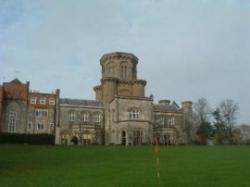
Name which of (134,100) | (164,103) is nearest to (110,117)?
(134,100)

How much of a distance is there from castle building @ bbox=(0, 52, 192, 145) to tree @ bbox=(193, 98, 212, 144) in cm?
273

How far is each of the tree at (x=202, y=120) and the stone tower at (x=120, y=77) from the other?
14370mm

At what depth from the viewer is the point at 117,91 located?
259ft

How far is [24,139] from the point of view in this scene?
192 ft

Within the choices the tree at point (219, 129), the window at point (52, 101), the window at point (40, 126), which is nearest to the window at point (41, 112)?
the window at point (40, 126)

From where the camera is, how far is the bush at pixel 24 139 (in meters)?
58.2

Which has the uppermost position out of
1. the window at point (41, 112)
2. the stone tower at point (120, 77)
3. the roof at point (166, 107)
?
the stone tower at point (120, 77)

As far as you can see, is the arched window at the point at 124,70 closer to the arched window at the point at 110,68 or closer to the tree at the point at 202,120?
the arched window at the point at 110,68

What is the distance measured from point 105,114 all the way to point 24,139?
2166 centimetres

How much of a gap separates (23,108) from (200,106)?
3898 centimetres

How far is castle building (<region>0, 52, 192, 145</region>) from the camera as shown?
69938 millimetres

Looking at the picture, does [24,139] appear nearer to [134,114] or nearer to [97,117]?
[134,114]

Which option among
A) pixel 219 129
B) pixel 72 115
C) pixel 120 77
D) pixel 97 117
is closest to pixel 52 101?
pixel 72 115

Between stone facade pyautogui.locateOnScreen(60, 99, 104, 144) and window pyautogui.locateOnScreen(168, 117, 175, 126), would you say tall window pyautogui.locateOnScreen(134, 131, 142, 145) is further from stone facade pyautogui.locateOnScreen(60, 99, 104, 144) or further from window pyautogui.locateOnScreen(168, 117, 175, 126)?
window pyautogui.locateOnScreen(168, 117, 175, 126)
